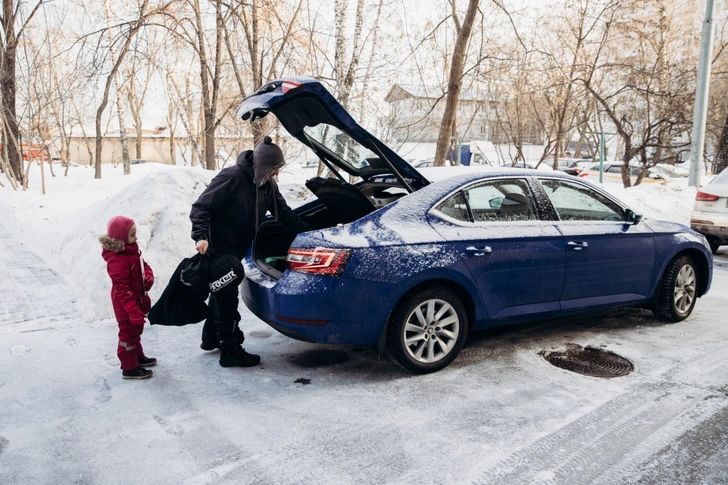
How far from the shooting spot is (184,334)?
17.3ft

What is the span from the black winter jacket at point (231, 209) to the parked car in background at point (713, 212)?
774 cm

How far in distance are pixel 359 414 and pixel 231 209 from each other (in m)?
1.83

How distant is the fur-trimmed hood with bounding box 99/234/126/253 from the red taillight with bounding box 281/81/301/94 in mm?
1566

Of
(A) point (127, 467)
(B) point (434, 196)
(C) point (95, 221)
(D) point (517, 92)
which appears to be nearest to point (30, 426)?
(A) point (127, 467)

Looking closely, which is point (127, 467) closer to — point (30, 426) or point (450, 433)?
point (30, 426)

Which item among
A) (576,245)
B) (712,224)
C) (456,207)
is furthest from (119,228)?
(712,224)

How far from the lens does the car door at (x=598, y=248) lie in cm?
473

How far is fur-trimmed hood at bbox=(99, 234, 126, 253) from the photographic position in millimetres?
3965

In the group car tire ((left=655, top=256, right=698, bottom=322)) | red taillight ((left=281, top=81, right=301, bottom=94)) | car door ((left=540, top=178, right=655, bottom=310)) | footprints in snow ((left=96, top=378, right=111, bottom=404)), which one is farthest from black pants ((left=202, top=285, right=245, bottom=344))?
car tire ((left=655, top=256, right=698, bottom=322))

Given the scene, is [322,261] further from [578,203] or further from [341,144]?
[578,203]

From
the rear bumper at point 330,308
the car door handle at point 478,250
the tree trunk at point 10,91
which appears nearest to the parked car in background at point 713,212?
the car door handle at point 478,250

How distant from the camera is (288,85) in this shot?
4.02 metres

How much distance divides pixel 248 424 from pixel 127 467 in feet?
2.40

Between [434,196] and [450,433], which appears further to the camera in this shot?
[434,196]
